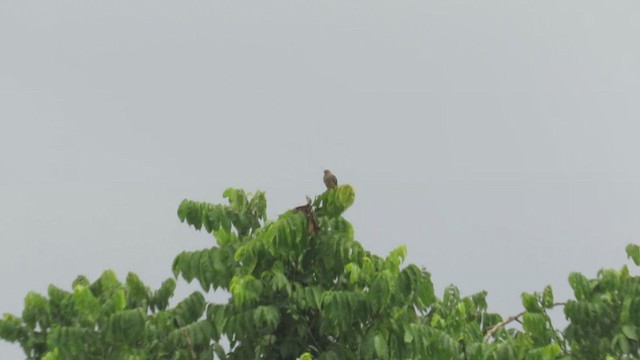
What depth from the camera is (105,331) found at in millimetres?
9648

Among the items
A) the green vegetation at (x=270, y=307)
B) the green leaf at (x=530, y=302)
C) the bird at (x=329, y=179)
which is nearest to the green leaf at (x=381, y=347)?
the green vegetation at (x=270, y=307)

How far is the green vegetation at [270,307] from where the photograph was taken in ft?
30.8

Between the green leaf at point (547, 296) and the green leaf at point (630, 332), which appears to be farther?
the green leaf at point (547, 296)

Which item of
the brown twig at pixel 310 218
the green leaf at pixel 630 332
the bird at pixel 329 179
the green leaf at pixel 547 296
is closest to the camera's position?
the brown twig at pixel 310 218

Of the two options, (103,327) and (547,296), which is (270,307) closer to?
(103,327)

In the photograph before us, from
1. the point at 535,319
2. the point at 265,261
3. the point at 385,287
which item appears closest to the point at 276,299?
the point at 265,261

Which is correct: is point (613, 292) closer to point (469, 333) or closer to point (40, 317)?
point (469, 333)

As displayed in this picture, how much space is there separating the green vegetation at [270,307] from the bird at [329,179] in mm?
699

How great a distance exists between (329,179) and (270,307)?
6.08 feet

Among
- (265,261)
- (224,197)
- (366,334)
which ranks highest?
(224,197)

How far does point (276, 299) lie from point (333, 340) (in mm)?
603

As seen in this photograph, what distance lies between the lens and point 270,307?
940 centimetres

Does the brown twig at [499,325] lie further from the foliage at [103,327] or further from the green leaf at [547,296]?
the foliage at [103,327]

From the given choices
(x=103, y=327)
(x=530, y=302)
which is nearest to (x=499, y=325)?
(x=530, y=302)
